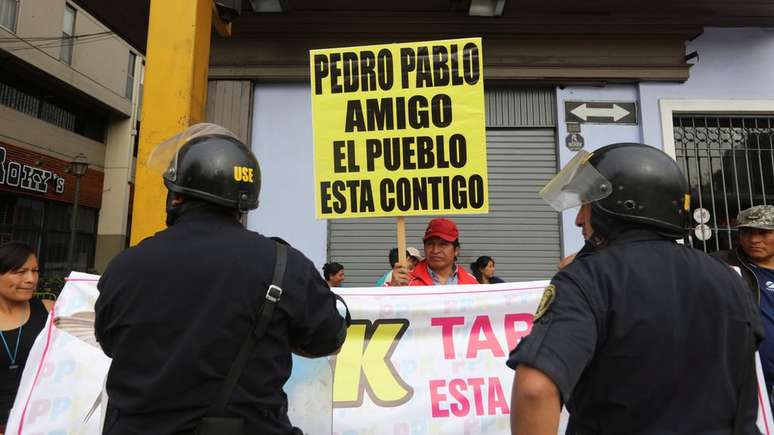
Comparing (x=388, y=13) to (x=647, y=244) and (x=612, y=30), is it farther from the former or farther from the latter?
(x=647, y=244)

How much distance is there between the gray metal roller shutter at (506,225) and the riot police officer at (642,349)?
4.75 m

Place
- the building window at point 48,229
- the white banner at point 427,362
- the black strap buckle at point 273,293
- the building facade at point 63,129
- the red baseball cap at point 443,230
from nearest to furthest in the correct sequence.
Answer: the black strap buckle at point 273,293 → the white banner at point 427,362 → the red baseball cap at point 443,230 → the building facade at point 63,129 → the building window at point 48,229

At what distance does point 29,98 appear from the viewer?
62.0ft

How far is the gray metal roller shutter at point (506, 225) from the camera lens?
20.0 ft

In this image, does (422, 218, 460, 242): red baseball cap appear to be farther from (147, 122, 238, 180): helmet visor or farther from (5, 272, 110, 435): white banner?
(5, 272, 110, 435): white banner

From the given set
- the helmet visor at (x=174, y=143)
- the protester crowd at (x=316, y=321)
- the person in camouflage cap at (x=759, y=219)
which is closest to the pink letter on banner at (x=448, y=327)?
the protester crowd at (x=316, y=321)

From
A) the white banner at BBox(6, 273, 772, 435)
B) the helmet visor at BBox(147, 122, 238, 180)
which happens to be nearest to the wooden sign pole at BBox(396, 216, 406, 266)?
the white banner at BBox(6, 273, 772, 435)

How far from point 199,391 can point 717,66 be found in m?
6.97

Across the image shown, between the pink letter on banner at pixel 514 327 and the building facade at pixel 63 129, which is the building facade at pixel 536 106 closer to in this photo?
the pink letter on banner at pixel 514 327

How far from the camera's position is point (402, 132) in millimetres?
3510

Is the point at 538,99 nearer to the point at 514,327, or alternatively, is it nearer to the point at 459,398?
the point at 514,327

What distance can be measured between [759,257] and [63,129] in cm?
2343

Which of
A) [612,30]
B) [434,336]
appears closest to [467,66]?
[434,336]

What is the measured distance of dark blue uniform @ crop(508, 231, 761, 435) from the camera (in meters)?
1.26
